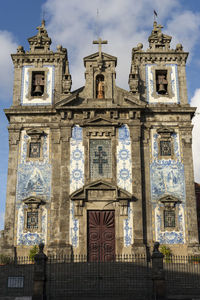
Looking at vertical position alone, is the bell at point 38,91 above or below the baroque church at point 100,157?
above

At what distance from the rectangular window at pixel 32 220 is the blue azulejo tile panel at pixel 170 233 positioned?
6487 mm

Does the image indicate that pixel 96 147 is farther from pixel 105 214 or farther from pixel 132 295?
pixel 132 295

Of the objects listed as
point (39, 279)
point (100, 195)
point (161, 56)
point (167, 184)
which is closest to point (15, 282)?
point (39, 279)

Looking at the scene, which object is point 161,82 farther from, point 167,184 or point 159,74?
point 167,184

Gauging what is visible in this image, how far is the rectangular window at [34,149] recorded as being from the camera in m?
23.6

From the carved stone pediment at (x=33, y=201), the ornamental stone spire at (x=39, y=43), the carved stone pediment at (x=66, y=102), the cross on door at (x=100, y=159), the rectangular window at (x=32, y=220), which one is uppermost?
the ornamental stone spire at (x=39, y=43)

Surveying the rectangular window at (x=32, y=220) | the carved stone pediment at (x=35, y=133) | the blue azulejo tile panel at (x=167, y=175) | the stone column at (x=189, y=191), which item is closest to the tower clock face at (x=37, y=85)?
the carved stone pediment at (x=35, y=133)

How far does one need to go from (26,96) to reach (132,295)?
45.4 feet

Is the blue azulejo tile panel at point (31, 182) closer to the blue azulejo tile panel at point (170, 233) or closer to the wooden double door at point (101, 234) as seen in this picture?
the wooden double door at point (101, 234)

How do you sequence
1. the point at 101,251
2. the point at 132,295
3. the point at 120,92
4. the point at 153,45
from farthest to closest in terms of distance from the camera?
the point at 153,45 → the point at 120,92 → the point at 101,251 → the point at 132,295

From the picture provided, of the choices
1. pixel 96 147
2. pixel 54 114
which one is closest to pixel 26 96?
pixel 54 114

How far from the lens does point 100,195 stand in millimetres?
22266

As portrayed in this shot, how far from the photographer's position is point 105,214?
22.1 meters

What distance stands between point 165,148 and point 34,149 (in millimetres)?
7512
